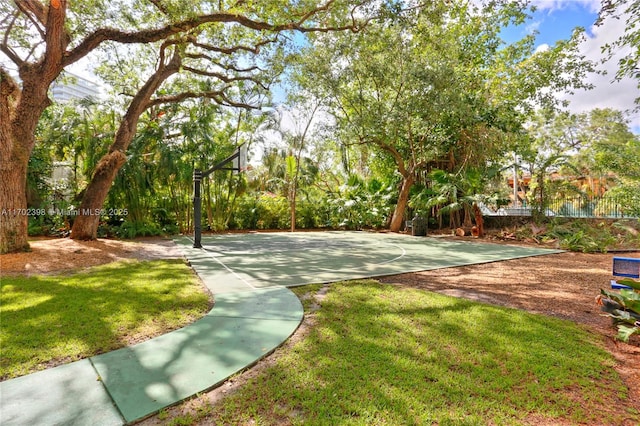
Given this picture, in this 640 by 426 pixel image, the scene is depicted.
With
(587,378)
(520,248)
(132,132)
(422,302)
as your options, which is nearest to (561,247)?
(520,248)

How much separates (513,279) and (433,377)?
12.3 ft

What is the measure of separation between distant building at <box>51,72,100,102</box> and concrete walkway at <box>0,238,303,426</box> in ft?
35.7

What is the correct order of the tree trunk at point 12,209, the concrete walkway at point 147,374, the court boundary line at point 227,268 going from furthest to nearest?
the tree trunk at point 12,209, the court boundary line at point 227,268, the concrete walkway at point 147,374

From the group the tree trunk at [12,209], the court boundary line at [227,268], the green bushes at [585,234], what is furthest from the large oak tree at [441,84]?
the tree trunk at [12,209]

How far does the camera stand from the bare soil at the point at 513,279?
277 cm

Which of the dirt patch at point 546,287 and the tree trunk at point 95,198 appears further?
the tree trunk at point 95,198

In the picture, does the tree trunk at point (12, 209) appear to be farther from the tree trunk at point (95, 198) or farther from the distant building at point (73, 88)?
the distant building at point (73, 88)

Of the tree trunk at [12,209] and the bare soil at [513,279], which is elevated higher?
the tree trunk at [12,209]

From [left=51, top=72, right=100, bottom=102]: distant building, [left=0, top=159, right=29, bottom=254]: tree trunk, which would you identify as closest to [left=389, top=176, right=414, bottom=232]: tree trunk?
[left=0, top=159, right=29, bottom=254]: tree trunk

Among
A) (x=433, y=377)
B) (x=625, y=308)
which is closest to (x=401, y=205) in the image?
(x=625, y=308)

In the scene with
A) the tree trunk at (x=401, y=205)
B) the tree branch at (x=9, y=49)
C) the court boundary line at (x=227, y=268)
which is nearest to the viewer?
the court boundary line at (x=227, y=268)

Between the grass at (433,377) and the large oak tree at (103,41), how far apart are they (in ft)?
23.0

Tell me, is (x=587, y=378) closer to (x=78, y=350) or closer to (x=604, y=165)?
(x=78, y=350)

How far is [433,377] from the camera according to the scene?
2.12 m
